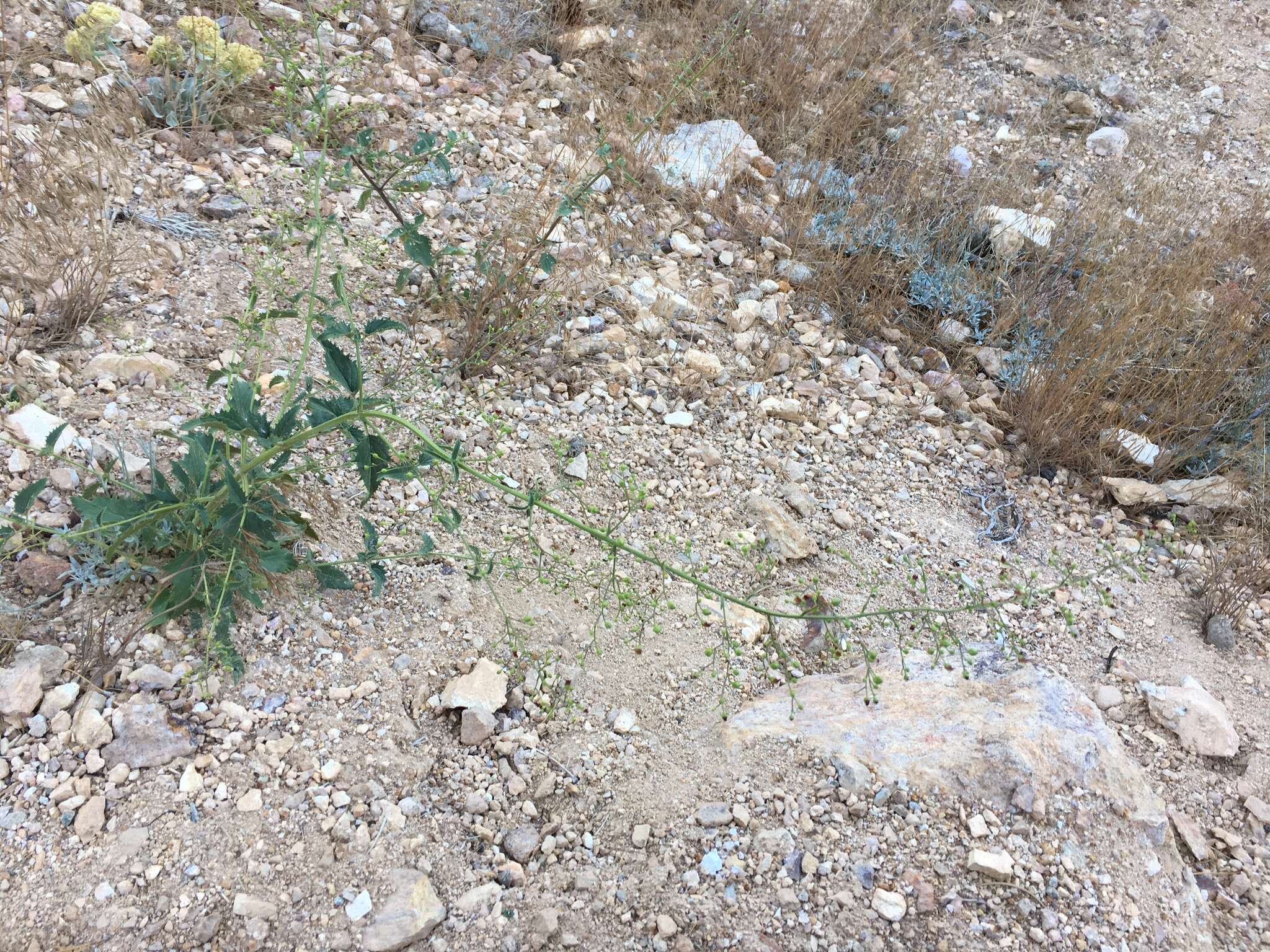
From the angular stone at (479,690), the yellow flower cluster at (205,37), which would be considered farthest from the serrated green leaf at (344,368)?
the yellow flower cluster at (205,37)

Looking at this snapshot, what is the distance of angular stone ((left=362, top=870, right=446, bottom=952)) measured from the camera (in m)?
1.59

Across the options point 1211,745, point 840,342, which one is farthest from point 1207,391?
point 1211,745

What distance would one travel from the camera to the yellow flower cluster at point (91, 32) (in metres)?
3.11

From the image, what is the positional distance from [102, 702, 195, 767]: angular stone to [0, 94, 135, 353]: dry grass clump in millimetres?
1207

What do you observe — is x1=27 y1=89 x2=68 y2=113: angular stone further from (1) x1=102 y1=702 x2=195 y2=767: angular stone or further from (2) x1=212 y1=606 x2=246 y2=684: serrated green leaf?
(1) x1=102 y1=702 x2=195 y2=767: angular stone

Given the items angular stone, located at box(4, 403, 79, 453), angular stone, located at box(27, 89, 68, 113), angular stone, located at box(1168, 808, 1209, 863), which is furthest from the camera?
angular stone, located at box(27, 89, 68, 113)

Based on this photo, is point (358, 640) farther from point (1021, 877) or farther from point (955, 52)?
point (955, 52)

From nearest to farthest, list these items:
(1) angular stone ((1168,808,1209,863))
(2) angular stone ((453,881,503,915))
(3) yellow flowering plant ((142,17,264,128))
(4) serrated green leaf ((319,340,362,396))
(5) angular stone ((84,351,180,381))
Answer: (4) serrated green leaf ((319,340,362,396)), (2) angular stone ((453,881,503,915)), (1) angular stone ((1168,808,1209,863)), (5) angular stone ((84,351,180,381)), (3) yellow flowering plant ((142,17,264,128))

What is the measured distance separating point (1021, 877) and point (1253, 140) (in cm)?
541

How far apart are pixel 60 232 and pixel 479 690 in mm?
2005

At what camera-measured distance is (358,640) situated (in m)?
2.09

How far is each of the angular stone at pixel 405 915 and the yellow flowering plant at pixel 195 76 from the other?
287 centimetres

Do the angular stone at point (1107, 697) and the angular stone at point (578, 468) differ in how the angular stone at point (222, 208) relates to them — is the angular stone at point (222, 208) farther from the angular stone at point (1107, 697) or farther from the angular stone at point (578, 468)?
the angular stone at point (1107, 697)

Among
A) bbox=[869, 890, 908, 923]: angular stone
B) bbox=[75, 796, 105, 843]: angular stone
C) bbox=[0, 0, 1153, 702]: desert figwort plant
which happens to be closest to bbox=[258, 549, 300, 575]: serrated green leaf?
bbox=[0, 0, 1153, 702]: desert figwort plant
